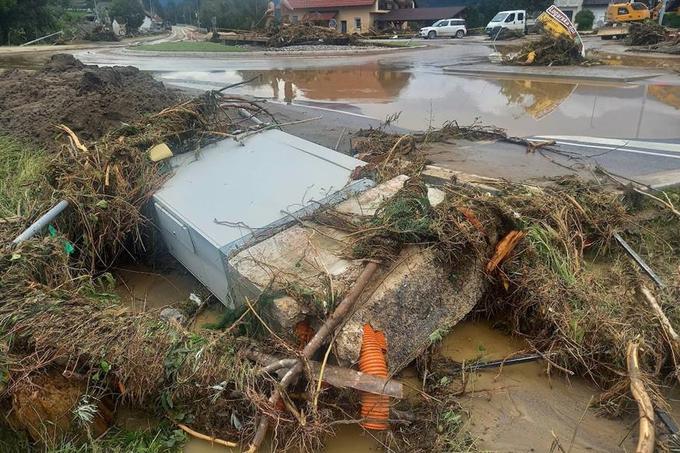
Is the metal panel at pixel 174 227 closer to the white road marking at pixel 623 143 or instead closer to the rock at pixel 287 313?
the rock at pixel 287 313

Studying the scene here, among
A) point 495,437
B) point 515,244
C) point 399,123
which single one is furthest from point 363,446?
point 399,123

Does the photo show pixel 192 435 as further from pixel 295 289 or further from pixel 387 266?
pixel 387 266

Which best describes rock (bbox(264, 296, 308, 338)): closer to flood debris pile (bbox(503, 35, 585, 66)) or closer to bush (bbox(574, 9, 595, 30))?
flood debris pile (bbox(503, 35, 585, 66))

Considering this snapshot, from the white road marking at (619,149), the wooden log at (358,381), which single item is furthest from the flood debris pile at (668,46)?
the wooden log at (358,381)

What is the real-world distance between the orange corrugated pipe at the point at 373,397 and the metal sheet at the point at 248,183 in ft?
4.51

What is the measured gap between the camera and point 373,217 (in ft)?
12.3

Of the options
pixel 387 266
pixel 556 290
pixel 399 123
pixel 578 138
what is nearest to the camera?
pixel 387 266

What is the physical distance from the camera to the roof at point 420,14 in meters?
42.9

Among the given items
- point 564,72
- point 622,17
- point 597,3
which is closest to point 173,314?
point 564,72

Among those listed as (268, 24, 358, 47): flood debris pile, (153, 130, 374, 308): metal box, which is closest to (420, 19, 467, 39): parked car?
(268, 24, 358, 47): flood debris pile

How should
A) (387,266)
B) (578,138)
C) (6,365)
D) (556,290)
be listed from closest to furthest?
1. (6,365)
2. (387,266)
3. (556,290)
4. (578,138)

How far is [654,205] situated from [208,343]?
175 inches

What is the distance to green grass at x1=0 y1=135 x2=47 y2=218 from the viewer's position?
4809 millimetres

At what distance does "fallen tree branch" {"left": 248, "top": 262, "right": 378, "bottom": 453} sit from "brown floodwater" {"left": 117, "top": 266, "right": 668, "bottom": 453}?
405mm
